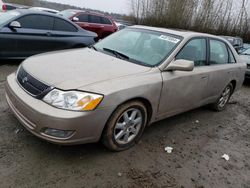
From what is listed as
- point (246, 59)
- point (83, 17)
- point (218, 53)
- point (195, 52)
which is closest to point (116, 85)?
point (195, 52)

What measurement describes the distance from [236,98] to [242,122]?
176cm

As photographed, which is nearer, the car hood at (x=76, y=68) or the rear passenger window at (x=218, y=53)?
the car hood at (x=76, y=68)

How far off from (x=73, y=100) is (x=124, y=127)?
82 cm

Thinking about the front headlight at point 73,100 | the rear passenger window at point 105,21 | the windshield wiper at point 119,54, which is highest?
the windshield wiper at point 119,54

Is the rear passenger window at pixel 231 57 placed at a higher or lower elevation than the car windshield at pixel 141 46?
lower

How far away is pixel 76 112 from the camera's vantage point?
8.13ft

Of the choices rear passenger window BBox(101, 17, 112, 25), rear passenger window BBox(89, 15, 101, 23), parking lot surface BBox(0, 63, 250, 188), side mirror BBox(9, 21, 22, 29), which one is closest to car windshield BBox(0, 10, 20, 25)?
side mirror BBox(9, 21, 22, 29)

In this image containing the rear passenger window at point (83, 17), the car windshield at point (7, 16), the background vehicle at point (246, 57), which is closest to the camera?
the car windshield at point (7, 16)

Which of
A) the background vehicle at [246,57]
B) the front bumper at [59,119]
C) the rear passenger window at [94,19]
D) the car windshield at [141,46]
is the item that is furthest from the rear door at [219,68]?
the rear passenger window at [94,19]

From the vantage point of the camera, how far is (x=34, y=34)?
6.20m

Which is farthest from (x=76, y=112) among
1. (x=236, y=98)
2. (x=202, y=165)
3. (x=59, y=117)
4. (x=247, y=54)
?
(x=247, y=54)

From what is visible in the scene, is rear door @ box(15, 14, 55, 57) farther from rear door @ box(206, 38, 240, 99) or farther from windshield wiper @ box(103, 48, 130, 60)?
rear door @ box(206, 38, 240, 99)

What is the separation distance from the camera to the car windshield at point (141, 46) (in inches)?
135

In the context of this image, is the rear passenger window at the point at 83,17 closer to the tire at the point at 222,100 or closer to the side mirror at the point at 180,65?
the tire at the point at 222,100
